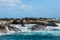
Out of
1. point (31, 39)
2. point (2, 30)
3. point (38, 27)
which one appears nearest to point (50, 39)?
point (31, 39)

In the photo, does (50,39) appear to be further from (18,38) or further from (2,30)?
(2,30)

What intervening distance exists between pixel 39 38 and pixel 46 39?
4.92 ft

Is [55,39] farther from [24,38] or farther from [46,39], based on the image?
[24,38]

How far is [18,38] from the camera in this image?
33.2m

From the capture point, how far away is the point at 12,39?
3219 centimetres

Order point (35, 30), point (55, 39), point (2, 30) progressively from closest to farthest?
point (55, 39) → point (2, 30) → point (35, 30)

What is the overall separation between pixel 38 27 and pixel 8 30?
7.68 metres

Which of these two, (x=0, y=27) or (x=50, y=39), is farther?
(x=0, y=27)

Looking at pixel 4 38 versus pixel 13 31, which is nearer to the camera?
pixel 4 38

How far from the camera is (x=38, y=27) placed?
45.8 meters

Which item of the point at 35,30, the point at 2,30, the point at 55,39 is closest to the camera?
the point at 55,39

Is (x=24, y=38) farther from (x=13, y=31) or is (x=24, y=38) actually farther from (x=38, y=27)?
(x=38, y=27)

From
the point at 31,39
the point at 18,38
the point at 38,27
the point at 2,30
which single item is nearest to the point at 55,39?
the point at 31,39

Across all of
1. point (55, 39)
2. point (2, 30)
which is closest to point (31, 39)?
point (55, 39)
